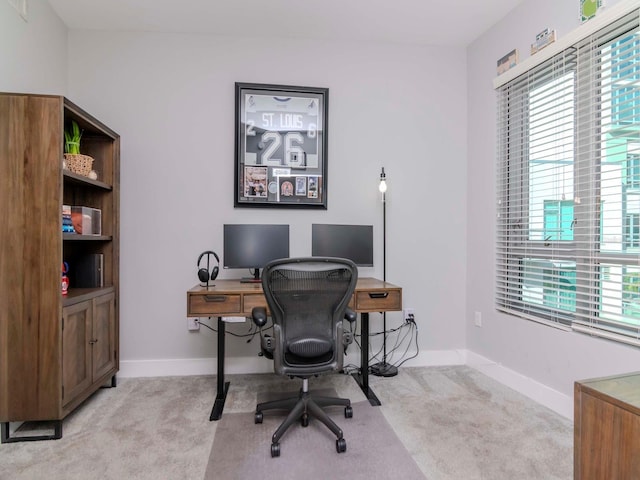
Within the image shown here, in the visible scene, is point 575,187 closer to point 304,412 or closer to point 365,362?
point 365,362

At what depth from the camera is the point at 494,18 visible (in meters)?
2.69

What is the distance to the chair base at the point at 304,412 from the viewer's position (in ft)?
5.79

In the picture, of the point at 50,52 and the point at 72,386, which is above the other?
the point at 50,52

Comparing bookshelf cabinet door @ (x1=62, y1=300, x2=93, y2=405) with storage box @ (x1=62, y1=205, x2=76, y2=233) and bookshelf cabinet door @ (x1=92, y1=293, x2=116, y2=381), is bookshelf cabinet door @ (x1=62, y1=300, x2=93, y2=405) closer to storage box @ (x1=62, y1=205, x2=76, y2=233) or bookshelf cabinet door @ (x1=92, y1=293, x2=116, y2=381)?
bookshelf cabinet door @ (x1=92, y1=293, x2=116, y2=381)

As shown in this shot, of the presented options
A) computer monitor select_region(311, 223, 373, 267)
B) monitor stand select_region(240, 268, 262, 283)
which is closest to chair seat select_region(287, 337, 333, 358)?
monitor stand select_region(240, 268, 262, 283)

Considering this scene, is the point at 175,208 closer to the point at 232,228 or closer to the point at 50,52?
the point at 232,228

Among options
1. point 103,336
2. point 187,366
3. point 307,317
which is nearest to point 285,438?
point 307,317

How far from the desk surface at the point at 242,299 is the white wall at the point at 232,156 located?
0.66m

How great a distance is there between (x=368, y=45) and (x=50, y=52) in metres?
2.48

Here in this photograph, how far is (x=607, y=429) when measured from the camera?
3.29ft

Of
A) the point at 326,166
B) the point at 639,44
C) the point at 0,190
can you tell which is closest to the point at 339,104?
the point at 326,166

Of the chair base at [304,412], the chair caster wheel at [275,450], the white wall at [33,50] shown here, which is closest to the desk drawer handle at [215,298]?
the chair base at [304,412]

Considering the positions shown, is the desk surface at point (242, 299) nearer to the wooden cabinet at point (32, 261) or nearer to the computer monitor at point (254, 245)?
the computer monitor at point (254, 245)

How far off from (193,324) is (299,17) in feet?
8.45
